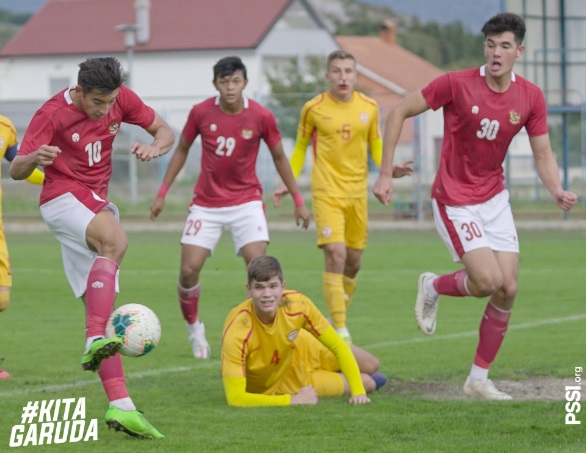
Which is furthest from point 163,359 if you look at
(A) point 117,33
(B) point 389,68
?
(B) point 389,68

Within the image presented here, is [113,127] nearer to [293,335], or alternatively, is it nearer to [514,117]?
[293,335]

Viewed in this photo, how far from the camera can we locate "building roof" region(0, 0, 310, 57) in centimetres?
5391

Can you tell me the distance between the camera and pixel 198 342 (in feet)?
35.1

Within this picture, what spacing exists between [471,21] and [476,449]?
468 ft

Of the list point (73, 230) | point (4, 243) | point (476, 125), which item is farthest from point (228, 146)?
point (73, 230)

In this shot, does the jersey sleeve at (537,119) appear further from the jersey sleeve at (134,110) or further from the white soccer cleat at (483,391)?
the jersey sleeve at (134,110)

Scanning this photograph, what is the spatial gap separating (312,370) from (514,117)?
218 centimetres

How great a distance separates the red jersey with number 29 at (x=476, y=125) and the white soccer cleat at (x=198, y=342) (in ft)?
9.30

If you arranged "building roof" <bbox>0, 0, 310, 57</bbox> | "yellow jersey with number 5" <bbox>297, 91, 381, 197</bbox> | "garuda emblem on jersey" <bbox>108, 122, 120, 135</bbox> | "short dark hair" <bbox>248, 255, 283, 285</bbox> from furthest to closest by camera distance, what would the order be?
"building roof" <bbox>0, 0, 310, 57</bbox>
"yellow jersey with number 5" <bbox>297, 91, 381, 197</bbox>
"short dark hair" <bbox>248, 255, 283, 285</bbox>
"garuda emblem on jersey" <bbox>108, 122, 120, 135</bbox>

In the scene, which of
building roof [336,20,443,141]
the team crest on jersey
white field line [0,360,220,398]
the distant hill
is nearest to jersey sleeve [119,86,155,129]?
white field line [0,360,220,398]

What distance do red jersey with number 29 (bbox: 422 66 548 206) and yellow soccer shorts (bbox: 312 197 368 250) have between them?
8.97ft

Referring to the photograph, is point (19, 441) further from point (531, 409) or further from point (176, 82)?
point (176, 82)

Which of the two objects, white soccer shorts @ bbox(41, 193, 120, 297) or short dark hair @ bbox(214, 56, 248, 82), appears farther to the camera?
short dark hair @ bbox(214, 56, 248, 82)

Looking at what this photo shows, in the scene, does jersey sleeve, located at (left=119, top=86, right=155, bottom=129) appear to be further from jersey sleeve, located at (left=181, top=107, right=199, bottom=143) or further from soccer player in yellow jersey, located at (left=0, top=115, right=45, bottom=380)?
jersey sleeve, located at (left=181, top=107, right=199, bottom=143)
